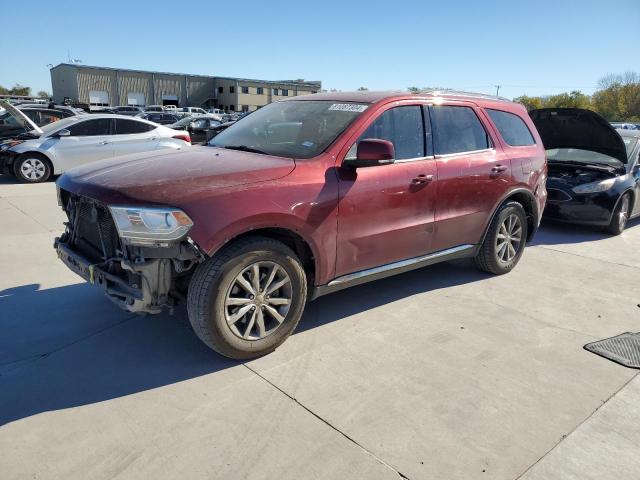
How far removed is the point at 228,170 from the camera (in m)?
3.22

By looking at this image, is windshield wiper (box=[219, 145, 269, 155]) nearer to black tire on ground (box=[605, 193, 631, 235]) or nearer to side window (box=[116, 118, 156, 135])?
black tire on ground (box=[605, 193, 631, 235])

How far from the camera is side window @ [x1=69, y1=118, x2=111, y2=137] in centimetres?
1085

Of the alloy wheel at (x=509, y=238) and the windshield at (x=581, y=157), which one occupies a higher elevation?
the windshield at (x=581, y=157)

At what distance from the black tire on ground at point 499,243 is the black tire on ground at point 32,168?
9.83m

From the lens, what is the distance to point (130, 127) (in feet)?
37.3

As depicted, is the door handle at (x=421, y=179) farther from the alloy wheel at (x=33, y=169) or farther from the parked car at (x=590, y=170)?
the alloy wheel at (x=33, y=169)

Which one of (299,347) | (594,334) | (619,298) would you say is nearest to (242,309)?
(299,347)

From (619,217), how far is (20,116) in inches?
461

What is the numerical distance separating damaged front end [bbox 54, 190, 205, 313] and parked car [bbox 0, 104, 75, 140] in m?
9.34

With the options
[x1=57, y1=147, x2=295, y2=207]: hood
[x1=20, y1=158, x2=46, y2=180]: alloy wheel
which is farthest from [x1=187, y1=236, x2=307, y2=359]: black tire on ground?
[x1=20, y1=158, x2=46, y2=180]: alloy wheel

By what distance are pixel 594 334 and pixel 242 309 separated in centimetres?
285

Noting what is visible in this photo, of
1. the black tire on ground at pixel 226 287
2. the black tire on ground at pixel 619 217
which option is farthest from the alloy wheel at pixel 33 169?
the black tire on ground at pixel 619 217

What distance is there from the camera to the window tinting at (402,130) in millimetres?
3834

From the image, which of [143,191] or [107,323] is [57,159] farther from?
[143,191]
